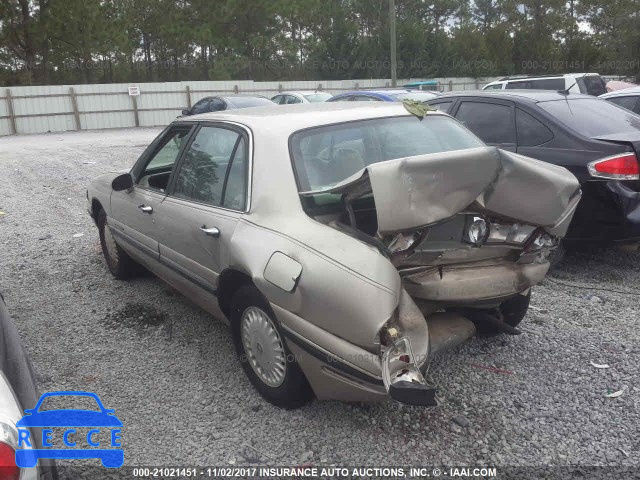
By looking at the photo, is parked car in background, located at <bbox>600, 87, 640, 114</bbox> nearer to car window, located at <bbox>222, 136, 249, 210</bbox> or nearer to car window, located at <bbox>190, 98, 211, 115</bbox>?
car window, located at <bbox>222, 136, 249, 210</bbox>

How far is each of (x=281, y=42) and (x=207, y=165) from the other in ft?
124

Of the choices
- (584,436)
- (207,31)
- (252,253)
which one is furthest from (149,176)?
(207,31)

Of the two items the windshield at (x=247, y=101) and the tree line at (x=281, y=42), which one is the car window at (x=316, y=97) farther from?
the tree line at (x=281, y=42)

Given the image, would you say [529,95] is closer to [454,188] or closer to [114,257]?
[454,188]

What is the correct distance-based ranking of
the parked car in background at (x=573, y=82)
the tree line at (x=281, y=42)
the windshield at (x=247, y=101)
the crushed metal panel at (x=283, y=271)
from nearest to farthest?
the crushed metal panel at (x=283, y=271) → the parked car in background at (x=573, y=82) → the windshield at (x=247, y=101) → the tree line at (x=281, y=42)

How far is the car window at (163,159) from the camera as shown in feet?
14.4

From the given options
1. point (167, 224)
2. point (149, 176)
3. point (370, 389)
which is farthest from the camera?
point (149, 176)

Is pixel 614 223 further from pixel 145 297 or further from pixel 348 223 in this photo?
pixel 145 297

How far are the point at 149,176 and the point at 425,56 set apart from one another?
40587 mm

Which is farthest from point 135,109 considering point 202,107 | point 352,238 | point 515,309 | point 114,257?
point 352,238

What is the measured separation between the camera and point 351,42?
40.6 metres

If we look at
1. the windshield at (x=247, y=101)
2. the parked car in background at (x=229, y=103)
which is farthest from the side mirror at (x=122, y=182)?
the windshield at (x=247, y=101)

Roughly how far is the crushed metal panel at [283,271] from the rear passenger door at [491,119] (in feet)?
11.3

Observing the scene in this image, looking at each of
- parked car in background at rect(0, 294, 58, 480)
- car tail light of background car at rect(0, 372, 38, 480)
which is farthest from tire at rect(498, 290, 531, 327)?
car tail light of background car at rect(0, 372, 38, 480)
